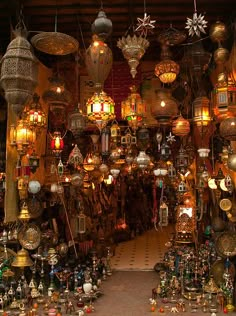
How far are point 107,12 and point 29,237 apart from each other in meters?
3.03

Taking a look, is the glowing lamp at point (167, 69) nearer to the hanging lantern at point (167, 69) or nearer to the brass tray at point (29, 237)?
the hanging lantern at point (167, 69)

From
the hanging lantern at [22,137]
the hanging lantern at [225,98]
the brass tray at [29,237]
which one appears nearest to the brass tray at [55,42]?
the hanging lantern at [22,137]

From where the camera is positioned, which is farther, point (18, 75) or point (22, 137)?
point (22, 137)

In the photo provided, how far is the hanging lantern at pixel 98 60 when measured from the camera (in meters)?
3.64

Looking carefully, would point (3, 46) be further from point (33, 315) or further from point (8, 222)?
point (33, 315)

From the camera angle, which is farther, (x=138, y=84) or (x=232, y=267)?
(x=138, y=84)

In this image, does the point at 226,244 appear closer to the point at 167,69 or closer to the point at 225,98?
the point at 225,98

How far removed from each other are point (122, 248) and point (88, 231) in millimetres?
2579

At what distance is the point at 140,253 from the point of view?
9.23 metres

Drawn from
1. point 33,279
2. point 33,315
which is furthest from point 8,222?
point 33,315

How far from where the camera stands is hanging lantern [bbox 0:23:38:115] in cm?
336

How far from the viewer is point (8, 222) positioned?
498cm

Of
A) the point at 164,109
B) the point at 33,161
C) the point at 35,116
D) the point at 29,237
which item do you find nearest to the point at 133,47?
the point at 164,109

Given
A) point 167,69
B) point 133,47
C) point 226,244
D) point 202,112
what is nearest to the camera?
point 133,47
